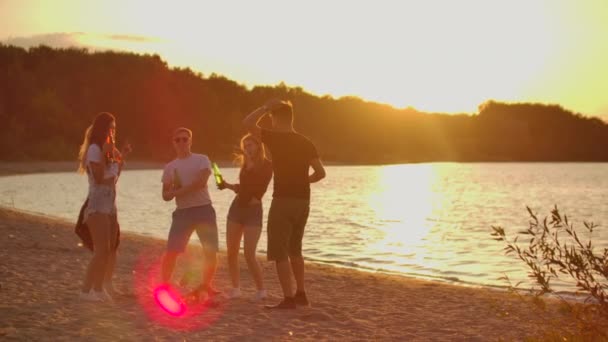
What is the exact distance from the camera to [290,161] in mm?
7379

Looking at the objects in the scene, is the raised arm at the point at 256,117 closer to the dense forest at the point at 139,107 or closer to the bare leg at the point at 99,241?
the bare leg at the point at 99,241

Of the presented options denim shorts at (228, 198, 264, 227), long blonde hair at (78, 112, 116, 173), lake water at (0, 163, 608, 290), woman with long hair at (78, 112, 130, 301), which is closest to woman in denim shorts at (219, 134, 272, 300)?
denim shorts at (228, 198, 264, 227)

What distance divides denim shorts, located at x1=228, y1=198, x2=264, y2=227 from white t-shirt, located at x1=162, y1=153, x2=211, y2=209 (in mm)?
421

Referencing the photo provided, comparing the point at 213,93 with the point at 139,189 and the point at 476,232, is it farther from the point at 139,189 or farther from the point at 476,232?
the point at 476,232

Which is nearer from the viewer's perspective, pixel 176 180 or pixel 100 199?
pixel 100 199

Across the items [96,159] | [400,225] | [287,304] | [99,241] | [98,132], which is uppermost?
[98,132]

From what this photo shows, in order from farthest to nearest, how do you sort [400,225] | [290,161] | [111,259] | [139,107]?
[139,107], [400,225], [111,259], [290,161]

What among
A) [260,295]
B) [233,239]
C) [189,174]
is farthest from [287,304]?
[189,174]

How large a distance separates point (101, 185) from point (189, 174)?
2.81 feet

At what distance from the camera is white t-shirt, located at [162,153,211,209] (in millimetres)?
7570

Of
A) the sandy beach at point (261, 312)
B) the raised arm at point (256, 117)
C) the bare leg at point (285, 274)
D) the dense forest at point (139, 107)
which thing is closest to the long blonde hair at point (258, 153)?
the raised arm at point (256, 117)

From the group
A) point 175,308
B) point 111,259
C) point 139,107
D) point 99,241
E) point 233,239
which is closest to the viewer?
point 99,241

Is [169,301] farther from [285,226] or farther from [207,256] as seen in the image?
[285,226]

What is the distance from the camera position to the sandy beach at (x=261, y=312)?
22.5 feet
